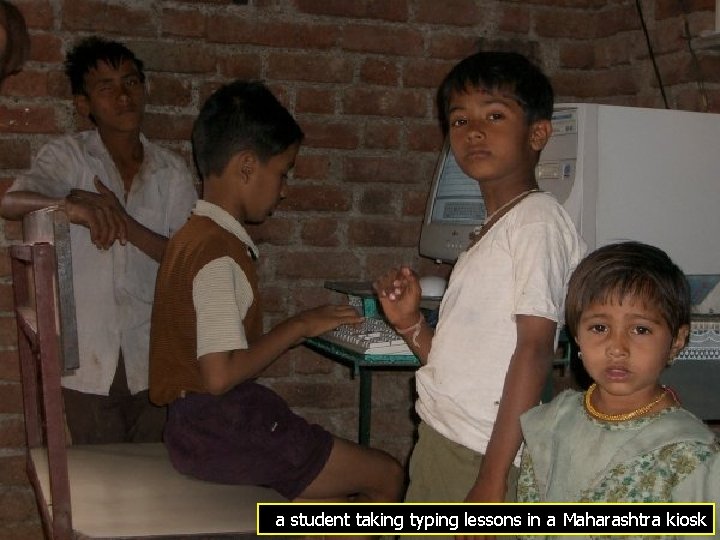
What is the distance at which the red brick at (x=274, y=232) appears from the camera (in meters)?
2.99

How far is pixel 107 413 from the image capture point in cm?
268

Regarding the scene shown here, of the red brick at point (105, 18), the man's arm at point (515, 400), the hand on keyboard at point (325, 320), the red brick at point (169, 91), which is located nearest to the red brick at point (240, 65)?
the red brick at point (169, 91)

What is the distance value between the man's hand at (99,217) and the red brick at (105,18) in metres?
0.57

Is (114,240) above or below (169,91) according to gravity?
below

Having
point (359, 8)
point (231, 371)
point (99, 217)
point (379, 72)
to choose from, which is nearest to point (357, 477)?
point (231, 371)

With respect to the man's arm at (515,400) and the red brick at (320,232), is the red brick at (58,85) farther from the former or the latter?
the man's arm at (515,400)

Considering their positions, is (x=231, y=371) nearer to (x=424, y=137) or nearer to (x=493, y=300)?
(x=493, y=300)

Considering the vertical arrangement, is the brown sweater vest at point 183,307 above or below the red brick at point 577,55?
below

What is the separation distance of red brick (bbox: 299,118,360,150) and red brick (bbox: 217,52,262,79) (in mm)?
197

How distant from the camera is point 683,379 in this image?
2.00m

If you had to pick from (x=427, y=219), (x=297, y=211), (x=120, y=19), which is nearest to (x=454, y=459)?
(x=427, y=219)

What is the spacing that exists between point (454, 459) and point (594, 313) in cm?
35

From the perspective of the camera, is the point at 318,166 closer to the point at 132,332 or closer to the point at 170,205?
the point at 170,205
